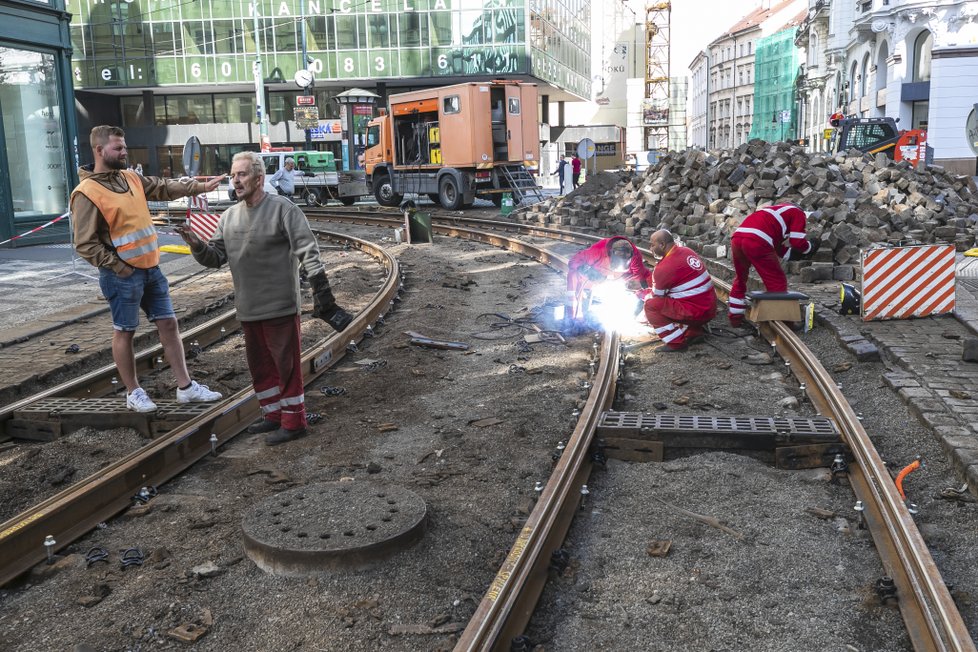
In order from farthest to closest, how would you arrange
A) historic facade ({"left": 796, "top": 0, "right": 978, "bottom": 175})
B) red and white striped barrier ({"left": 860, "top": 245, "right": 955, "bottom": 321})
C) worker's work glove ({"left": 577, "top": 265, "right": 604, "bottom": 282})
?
historic facade ({"left": 796, "top": 0, "right": 978, "bottom": 175}) < worker's work glove ({"left": 577, "top": 265, "right": 604, "bottom": 282}) < red and white striped barrier ({"left": 860, "top": 245, "right": 955, "bottom": 321})

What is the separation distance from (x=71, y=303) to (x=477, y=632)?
31.7ft

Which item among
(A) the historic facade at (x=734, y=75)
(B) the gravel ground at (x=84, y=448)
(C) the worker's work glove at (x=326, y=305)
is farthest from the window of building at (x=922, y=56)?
(A) the historic facade at (x=734, y=75)

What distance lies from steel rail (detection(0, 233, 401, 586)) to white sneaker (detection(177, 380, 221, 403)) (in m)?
0.12

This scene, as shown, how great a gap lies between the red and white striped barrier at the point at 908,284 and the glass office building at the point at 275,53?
41561 mm

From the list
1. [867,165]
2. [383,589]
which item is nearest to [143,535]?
[383,589]

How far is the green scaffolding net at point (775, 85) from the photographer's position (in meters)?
80.7

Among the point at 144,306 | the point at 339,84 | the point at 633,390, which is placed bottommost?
the point at 633,390

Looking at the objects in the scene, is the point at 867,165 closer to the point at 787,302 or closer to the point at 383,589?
the point at 787,302

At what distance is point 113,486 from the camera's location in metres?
4.82

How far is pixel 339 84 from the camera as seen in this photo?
50719mm

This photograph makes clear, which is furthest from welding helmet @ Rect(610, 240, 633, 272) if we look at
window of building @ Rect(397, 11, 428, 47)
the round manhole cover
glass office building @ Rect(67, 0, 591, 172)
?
window of building @ Rect(397, 11, 428, 47)

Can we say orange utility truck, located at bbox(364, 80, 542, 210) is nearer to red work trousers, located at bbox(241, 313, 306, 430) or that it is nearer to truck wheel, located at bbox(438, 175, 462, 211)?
truck wheel, located at bbox(438, 175, 462, 211)

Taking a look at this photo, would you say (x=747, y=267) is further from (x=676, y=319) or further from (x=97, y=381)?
(x=97, y=381)

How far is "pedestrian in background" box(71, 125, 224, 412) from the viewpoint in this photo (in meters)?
5.85
